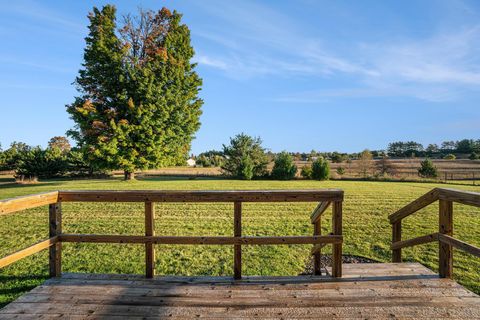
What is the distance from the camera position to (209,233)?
26.9 ft

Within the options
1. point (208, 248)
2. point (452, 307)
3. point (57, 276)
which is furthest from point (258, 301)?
point (208, 248)

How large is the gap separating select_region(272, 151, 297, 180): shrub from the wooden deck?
27267mm

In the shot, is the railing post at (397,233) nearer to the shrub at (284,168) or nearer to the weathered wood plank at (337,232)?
the weathered wood plank at (337,232)

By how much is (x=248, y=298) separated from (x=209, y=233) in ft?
16.3

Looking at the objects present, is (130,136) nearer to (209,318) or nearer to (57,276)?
(57,276)

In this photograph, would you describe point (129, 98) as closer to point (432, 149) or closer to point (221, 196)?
point (221, 196)

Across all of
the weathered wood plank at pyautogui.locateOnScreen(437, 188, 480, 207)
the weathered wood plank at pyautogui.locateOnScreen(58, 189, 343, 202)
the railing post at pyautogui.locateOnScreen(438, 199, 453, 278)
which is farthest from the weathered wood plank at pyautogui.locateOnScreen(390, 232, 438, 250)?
the weathered wood plank at pyautogui.locateOnScreen(58, 189, 343, 202)

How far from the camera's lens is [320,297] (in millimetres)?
3369

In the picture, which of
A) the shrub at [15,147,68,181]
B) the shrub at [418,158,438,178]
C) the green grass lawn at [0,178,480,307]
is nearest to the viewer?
the green grass lawn at [0,178,480,307]

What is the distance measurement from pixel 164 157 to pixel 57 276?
2016 cm

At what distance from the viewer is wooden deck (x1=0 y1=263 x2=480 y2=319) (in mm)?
3027

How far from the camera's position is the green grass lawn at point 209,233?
5453 mm

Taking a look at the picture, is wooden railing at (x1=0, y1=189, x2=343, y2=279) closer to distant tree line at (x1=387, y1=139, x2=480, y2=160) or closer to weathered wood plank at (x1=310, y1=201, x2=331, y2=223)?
weathered wood plank at (x1=310, y1=201, x2=331, y2=223)

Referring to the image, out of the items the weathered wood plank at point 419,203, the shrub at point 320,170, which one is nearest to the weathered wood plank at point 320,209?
the weathered wood plank at point 419,203
